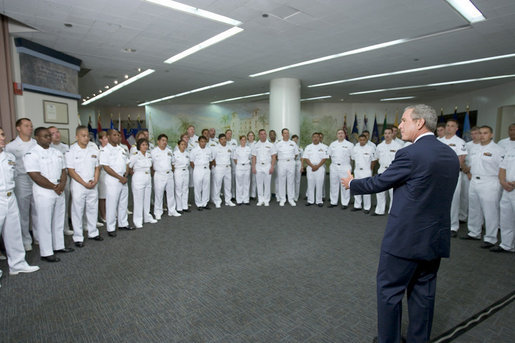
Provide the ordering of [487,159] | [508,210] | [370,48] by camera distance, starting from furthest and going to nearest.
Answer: [370,48]
[487,159]
[508,210]

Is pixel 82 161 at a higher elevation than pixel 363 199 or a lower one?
higher

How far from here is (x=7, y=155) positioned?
128 inches

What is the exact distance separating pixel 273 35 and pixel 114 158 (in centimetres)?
358

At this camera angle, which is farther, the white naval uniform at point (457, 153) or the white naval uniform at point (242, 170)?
the white naval uniform at point (242, 170)

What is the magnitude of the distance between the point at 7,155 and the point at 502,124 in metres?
13.7

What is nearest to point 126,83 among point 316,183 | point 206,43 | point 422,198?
point 206,43

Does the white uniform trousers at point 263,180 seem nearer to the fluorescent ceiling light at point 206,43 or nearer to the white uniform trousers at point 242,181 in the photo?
the white uniform trousers at point 242,181

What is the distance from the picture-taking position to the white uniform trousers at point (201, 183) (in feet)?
21.6

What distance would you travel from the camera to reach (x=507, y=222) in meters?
4.04

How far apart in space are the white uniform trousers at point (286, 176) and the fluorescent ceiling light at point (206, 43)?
309cm

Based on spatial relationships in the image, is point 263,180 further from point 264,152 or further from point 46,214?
point 46,214

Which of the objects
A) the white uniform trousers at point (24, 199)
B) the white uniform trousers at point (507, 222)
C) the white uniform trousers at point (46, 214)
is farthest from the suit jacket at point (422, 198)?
the white uniform trousers at point (24, 199)

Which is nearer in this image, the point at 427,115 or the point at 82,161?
the point at 427,115

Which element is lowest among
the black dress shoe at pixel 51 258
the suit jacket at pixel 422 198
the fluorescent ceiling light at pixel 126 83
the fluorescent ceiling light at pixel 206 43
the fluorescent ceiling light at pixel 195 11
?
the black dress shoe at pixel 51 258
